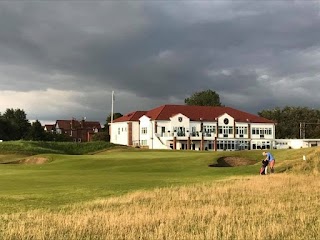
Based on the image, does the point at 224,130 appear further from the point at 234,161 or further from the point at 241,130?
the point at 234,161

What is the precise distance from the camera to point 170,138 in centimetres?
10975

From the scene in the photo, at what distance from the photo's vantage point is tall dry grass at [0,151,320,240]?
483 inches

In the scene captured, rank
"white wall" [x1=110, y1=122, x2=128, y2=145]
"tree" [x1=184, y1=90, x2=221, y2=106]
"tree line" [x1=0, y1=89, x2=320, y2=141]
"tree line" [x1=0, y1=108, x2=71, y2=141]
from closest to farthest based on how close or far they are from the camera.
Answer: "white wall" [x1=110, y1=122, x2=128, y2=145] → "tree line" [x1=0, y1=108, x2=71, y2=141] → "tree line" [x1=0, y1=89, x2=320, y2=141] → "tree" [x1=184, y1=90, x2=221, y2=106]

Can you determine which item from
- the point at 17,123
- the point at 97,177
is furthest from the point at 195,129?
the point at 97,177

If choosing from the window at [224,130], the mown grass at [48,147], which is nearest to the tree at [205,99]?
the window at [224,130]

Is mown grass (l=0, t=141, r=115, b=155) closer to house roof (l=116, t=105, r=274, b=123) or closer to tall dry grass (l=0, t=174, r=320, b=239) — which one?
house roof (l=116, t=105, r=274, b=123)

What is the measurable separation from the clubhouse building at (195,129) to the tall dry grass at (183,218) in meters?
87.1

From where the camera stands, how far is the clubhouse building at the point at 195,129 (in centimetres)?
11119

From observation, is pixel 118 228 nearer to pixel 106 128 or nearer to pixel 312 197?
pixel 312 197

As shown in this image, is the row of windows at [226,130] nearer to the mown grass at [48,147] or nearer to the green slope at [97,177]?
the mown grass at [48,147]

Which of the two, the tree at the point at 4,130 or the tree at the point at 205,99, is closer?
the tree at the point at 4,130

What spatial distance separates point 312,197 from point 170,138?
292 ft

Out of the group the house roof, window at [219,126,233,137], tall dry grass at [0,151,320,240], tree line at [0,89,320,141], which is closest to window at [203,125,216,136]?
the house roof

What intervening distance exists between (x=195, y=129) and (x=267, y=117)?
2579 inches
